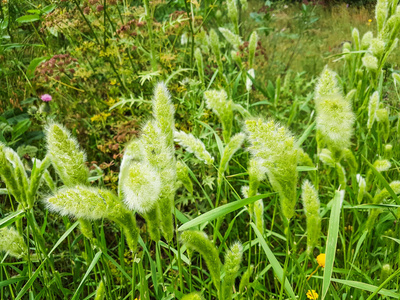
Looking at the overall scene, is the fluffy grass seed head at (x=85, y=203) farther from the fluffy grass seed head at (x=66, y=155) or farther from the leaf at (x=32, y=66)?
the leaf at (x=32, y=66)

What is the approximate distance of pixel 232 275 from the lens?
0.90 meters

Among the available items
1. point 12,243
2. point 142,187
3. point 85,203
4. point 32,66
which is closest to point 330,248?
point 142,187

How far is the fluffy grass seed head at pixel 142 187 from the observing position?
2.58 ft

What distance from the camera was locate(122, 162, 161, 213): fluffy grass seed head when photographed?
30.9 inches

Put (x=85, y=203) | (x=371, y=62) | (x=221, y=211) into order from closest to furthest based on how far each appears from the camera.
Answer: (x=85, y=203) < (x=221, y=211) < (x=371, y=62)

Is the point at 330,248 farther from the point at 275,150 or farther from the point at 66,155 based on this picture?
the point at 66,155

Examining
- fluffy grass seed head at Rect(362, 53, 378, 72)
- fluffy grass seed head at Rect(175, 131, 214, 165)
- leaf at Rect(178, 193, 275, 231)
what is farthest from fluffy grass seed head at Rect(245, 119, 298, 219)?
fluffy grass seed head at Rect(362, 53, 378, 72)

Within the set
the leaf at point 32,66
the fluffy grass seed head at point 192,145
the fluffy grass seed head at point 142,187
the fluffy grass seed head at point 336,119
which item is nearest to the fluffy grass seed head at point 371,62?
the fluffy grass seed head at point 336,119

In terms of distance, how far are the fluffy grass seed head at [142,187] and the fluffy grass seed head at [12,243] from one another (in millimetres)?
519

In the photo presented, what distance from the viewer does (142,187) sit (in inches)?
31.0

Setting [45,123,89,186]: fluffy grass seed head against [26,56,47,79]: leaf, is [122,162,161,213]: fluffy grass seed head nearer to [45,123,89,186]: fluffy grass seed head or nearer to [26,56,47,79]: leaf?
[45,123,89,186]: fluffy grass seed head

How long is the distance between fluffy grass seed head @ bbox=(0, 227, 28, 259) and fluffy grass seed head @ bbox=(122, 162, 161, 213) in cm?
52

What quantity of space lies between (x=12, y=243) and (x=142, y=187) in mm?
583

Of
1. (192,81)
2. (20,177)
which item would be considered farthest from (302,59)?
(20,177)
